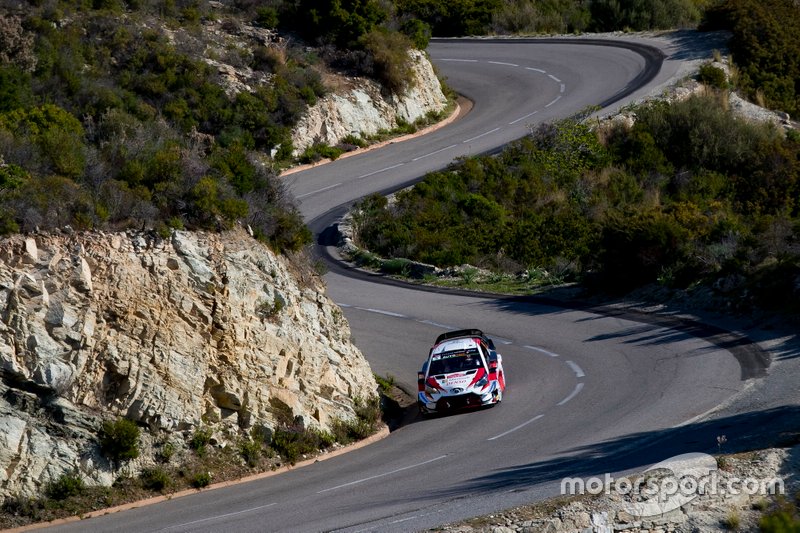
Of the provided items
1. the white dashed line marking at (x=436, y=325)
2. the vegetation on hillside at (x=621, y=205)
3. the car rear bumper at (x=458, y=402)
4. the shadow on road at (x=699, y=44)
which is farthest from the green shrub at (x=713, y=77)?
the car rear bumper at (x=458, y=402)

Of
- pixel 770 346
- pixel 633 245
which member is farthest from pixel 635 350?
pixel 633 245

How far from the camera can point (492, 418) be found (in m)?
19.9

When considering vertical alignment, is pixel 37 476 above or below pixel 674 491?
below

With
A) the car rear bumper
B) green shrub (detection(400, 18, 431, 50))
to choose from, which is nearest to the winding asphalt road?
the car rear bumper

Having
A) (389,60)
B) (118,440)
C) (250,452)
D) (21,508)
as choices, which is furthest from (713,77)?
(21,508)

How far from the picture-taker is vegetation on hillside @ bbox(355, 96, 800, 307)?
27953mm

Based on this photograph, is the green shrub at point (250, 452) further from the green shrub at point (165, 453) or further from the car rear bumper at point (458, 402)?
the car rear bumper at point (458, 402)

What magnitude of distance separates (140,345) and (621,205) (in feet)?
79.7

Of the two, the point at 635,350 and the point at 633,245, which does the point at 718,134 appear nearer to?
the point at 633,245

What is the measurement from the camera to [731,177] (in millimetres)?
40062

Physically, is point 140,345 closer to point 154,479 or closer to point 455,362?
point 154,479

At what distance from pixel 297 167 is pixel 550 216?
1017cm

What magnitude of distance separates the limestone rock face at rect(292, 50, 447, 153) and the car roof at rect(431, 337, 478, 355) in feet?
64.6

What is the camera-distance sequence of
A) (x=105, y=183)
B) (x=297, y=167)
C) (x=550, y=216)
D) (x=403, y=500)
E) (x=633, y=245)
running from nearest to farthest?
(x=403, y=500) < (x=105, y=183) < (x=633, y=245) < (x=550, y=216) < (x=297, y=167)
